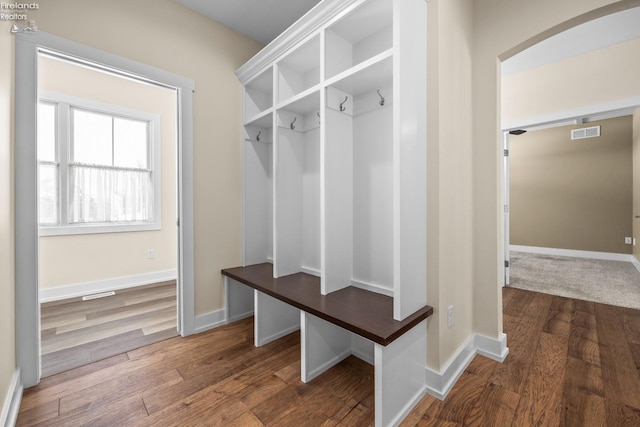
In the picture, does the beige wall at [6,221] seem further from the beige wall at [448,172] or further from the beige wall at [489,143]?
the beige wall at [489,143]

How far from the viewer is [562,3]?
1.66m

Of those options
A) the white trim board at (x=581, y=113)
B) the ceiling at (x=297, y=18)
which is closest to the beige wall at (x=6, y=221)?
the ceiling at (x=297, y=18)

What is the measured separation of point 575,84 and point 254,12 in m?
3.80

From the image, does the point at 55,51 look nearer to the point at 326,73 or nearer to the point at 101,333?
the point at 326,73

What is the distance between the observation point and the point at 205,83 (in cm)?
244

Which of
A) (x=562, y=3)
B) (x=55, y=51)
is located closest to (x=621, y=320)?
(x=562, y=3)

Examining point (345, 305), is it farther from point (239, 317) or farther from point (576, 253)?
point (576, 253)

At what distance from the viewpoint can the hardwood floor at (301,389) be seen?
4.67ft

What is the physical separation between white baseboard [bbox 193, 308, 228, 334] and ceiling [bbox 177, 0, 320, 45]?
8.92 ft

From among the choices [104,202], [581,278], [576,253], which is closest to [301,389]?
[104,202]

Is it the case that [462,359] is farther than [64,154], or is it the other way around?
[64,154]

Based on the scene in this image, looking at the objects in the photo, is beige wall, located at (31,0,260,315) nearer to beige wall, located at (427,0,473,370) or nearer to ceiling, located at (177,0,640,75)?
ceiling, located at (177,0,640,75)

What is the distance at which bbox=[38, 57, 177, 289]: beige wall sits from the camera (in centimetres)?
325

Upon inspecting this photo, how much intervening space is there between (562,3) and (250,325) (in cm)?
333
